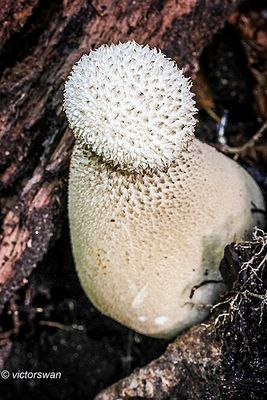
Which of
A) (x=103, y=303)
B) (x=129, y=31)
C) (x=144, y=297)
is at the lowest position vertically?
(x=103, y=303)

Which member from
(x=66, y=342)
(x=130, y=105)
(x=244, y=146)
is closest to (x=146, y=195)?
(x=130, y=105)

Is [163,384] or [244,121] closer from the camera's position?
[163,384]

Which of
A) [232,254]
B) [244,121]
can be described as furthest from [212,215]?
[244,121]

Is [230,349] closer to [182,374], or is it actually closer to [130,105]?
[182,374]

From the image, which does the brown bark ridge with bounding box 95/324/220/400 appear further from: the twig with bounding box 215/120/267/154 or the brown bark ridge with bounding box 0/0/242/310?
the twig with bounding box 215/120/267/154

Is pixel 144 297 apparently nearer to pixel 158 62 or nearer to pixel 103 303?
pixel 103 303

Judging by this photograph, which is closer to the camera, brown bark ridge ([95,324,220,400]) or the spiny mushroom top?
the spiny mushroom top

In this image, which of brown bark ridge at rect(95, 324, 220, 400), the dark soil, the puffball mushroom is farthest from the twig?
brown bark ridge at rect(95, 324, 220, 400)
